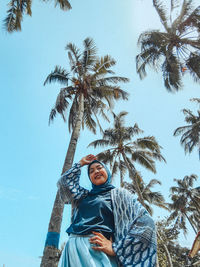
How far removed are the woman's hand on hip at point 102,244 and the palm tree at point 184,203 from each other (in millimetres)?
25039

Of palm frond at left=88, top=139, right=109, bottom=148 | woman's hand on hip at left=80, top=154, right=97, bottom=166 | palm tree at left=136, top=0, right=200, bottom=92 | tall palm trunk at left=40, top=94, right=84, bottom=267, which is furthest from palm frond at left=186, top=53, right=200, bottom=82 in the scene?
woman's hand on hip at left=80, top=154, right=97, bottom=166

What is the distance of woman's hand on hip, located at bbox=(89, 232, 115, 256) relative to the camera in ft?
6.03

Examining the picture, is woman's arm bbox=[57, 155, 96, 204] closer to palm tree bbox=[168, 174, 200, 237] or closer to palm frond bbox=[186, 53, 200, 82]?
palm frond bbox=[186, 53, 200, 82]

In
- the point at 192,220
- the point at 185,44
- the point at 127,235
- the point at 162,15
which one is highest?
the point at 162,15

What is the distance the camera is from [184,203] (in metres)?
24.8

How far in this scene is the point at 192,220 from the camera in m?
26.6

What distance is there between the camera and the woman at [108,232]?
1819 millimetres

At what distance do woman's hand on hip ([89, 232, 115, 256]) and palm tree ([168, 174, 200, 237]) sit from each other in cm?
2504

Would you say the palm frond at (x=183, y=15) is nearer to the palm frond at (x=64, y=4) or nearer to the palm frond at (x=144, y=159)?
the palm frond at (x=64, y=4)

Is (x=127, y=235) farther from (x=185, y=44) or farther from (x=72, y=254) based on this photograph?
(x=185, y=44)

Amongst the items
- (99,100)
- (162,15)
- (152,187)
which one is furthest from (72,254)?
(152,187)

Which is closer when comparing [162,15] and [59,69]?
[59,69]

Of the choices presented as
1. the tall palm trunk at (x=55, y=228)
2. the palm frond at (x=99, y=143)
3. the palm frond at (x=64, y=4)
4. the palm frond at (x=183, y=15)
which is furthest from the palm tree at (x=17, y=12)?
the palm frond at (x=99, y=143)

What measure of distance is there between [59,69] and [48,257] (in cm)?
839
